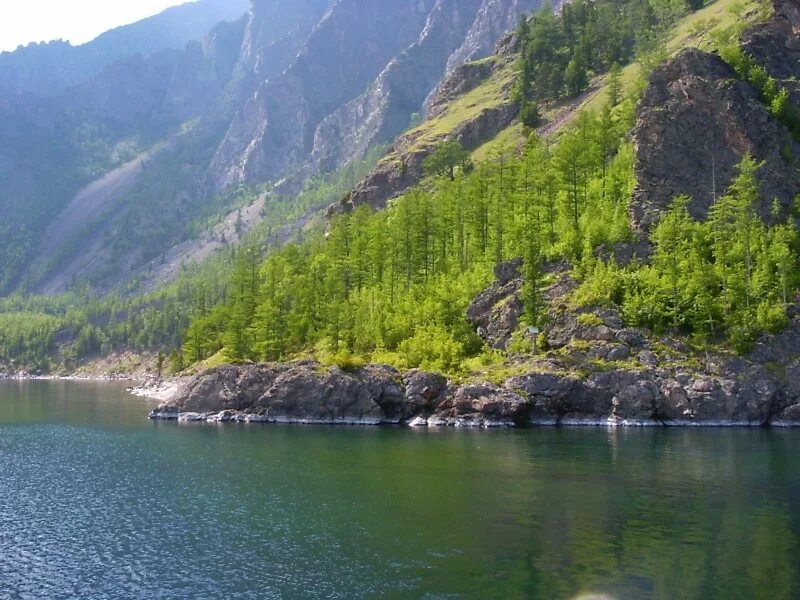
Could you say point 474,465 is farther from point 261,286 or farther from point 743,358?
point 261,286

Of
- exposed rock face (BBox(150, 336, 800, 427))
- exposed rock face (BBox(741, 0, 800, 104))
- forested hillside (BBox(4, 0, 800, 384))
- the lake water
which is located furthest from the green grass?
the lake water

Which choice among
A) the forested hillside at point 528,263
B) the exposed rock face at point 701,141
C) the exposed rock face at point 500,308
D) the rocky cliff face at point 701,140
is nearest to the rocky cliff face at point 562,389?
the exposed rock face at point 500,308

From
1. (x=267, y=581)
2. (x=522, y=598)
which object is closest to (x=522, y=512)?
(x=522, y=598)

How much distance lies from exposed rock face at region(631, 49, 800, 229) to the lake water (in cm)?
5168

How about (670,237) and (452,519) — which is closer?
(452,519)

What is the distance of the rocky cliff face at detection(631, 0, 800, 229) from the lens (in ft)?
416

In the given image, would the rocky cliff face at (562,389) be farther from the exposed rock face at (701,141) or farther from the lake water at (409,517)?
the exposed rock face at (701,141)

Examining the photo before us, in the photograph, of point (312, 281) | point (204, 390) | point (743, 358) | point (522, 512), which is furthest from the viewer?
point (312, 281)

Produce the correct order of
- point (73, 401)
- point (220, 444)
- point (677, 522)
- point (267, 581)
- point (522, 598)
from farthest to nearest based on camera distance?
point (73, 401) < point (220, 444) < point (677, 522) < point (267, 581) < point (522, 598)

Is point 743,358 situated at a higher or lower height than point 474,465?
higher

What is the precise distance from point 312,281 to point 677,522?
108111mm

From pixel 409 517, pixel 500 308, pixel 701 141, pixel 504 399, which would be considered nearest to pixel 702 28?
pixel 701 141

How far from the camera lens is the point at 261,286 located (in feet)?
499

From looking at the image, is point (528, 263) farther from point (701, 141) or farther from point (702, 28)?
point (702, 28)
